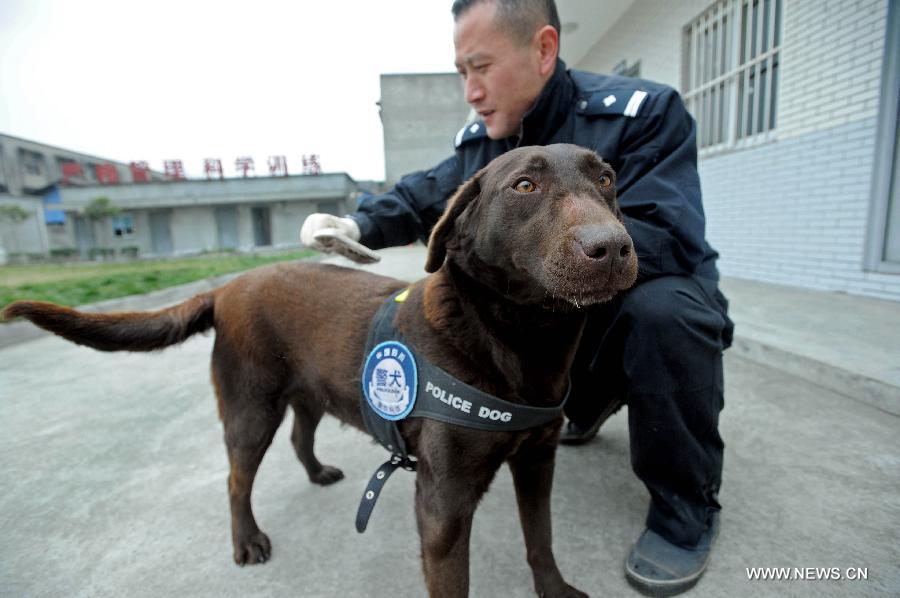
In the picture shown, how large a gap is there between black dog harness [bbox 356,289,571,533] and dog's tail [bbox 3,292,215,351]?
79 centimetres

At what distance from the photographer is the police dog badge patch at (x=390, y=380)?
1.36 m

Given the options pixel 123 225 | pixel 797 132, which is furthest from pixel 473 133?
pixel 123 225

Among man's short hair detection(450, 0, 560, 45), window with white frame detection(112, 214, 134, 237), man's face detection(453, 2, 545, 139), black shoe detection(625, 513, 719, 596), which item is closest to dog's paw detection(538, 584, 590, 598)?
black shoe detection(625, 513, 719, 596)

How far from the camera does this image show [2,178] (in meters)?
36.3

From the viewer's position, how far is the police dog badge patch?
136 centimetres

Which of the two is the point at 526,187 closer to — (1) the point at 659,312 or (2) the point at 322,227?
(1) the point at 659,312

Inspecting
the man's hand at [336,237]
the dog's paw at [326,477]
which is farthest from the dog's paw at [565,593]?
the man's hand at [336,237]

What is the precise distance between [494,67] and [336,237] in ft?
3.09

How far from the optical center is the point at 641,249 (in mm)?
1558

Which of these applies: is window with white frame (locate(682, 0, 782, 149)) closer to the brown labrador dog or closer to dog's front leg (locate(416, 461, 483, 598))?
the brown labrador dog

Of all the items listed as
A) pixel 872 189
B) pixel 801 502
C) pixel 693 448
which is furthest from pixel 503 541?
pixel 872 189

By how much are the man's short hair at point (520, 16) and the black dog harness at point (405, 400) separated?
115 cm

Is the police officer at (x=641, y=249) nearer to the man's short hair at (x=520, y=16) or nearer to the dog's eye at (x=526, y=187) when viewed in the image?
the man's short hair at (x=520, y=16)
